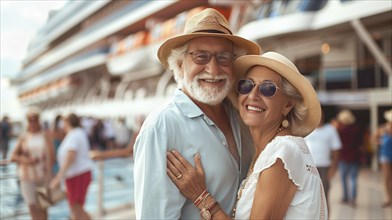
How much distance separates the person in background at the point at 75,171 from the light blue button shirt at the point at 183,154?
338 centimetres

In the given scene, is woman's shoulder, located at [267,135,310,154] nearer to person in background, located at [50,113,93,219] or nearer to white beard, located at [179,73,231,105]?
white beard, located at [179,73,231,105]

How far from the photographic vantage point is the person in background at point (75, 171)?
486 cm

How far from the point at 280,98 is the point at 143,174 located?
2.19ft

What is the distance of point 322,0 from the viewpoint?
916 cm

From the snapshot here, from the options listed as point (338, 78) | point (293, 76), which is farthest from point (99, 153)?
point (338, 78)

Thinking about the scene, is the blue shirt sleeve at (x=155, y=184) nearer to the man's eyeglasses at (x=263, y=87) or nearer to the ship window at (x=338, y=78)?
the man's eyeglasses at (x=263, y=87)

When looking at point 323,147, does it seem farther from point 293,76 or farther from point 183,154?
point 183,154

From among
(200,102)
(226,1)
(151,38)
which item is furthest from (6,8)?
(151,38)

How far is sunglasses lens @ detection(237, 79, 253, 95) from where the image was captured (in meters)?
1.81

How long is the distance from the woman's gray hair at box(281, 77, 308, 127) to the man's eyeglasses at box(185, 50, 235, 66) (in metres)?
0.31

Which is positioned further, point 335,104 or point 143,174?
point 335,104

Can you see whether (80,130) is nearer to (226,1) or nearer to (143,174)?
(143,174)

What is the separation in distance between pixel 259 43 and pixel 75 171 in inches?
303

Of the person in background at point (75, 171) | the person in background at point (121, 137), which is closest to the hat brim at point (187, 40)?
the person in background at point (75, 171)
